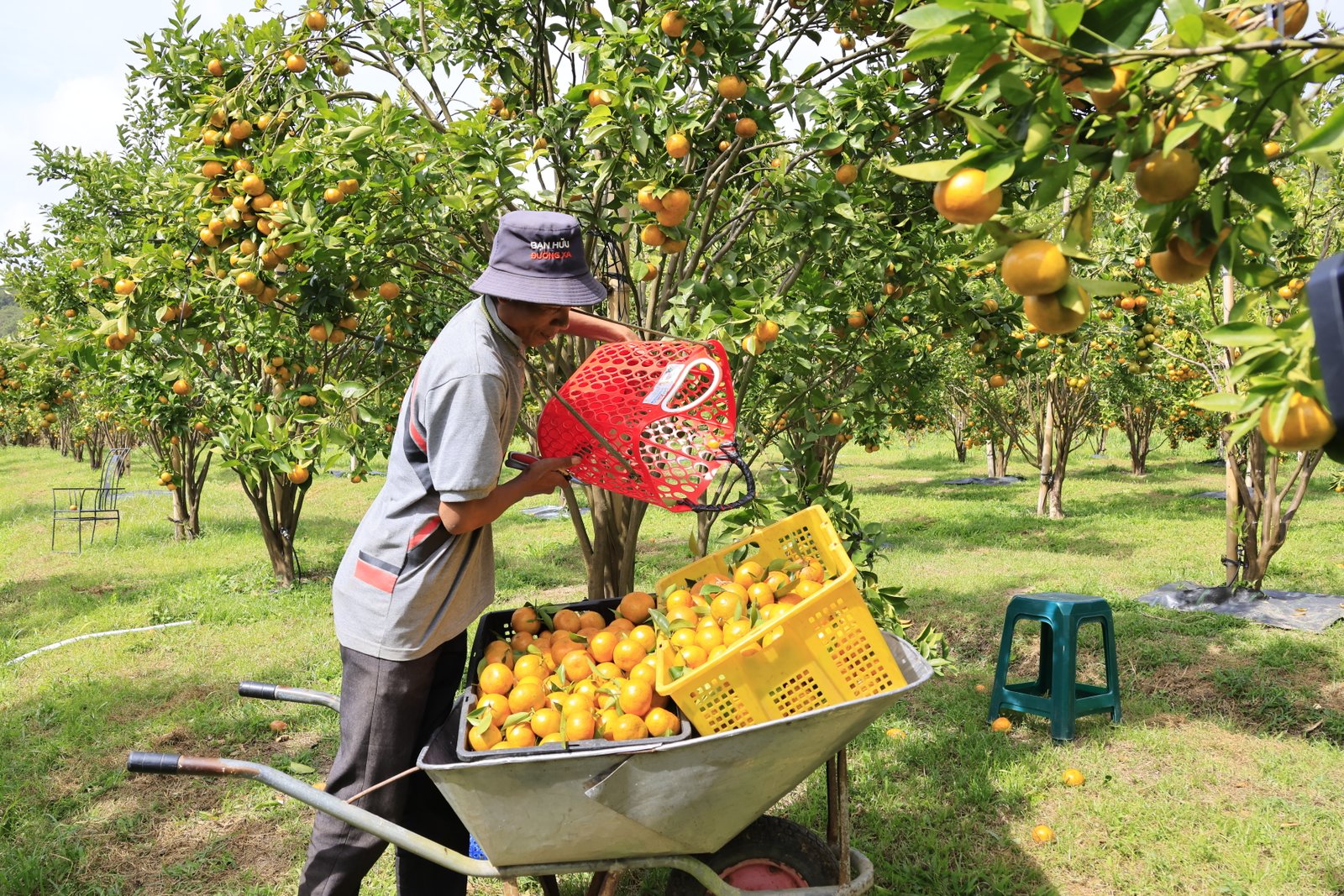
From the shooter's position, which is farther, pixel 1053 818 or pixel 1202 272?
pixel 1053 818

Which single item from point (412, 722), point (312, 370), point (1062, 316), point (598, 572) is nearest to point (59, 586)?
point (312, 370)

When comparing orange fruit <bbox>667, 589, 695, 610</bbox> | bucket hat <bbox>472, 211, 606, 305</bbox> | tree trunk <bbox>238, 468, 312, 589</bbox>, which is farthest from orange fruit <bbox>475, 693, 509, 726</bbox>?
tree trunk <bbox>238, 468, 312, 589</bbox>

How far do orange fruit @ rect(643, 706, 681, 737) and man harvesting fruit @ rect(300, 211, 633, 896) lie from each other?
0.63m

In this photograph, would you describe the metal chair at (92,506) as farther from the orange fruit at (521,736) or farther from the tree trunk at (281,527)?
the orange fruit at (521,736)

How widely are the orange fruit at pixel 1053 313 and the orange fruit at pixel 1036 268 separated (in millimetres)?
20

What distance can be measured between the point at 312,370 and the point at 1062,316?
6074 millimetres

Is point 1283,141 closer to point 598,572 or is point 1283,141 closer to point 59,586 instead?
point 598,572

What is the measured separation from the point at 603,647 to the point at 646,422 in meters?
0.73

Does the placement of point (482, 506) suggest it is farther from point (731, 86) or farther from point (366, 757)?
point (731, 86)

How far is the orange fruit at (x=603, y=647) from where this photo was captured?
94.1 inches

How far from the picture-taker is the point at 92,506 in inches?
598

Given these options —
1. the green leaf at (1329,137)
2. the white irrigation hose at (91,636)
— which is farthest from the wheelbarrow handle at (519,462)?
the white irrigation hose at (91,636)

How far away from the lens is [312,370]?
6512 millimetres

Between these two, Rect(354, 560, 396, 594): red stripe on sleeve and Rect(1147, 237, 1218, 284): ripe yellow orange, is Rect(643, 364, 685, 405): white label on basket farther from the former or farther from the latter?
Rect(1147, 237, 1218, 284): ripe yellow orange
